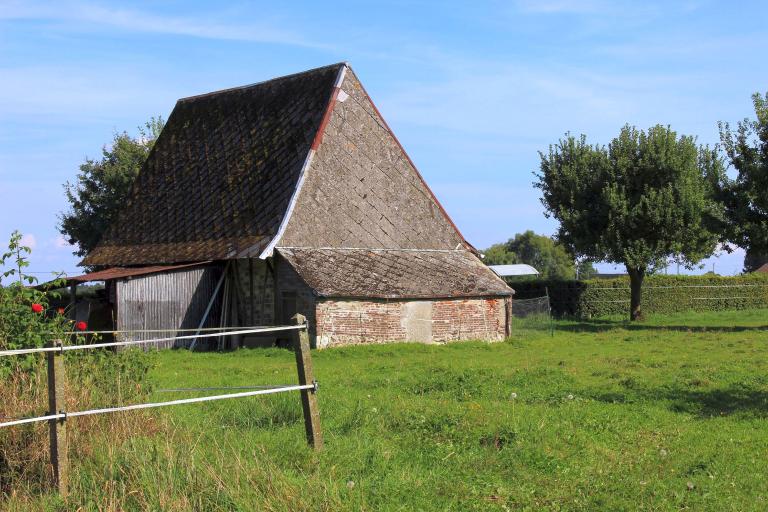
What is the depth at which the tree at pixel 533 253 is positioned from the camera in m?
89.2

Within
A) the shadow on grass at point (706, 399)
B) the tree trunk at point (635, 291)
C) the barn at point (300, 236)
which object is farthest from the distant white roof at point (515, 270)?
the shadow on grass at point (706, 399)

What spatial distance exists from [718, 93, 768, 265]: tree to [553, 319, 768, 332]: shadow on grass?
3110 millimetres

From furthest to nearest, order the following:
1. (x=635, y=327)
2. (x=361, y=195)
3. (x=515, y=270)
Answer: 1. (x=515, y=270)
2. (x=635, y=327)
3. (x=361, y=195)

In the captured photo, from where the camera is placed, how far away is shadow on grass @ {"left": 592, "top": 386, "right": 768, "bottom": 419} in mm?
12473

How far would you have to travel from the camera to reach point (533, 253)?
96.8m

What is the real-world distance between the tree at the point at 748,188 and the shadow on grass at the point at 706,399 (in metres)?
20.0

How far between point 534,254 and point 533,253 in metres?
0.23

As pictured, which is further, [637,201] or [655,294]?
[655,294]

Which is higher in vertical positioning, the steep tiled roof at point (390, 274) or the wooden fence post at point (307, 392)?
the steep tiled roof at point (390, 274)

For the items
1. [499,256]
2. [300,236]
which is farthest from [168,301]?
[499,256]

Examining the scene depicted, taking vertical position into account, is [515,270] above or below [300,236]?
below

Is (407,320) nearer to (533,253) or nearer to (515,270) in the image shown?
(515,270)

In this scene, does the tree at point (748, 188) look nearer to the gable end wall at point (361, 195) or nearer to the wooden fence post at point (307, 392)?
the gable end wall at point (361, 195)

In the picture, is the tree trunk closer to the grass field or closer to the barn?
the barn
